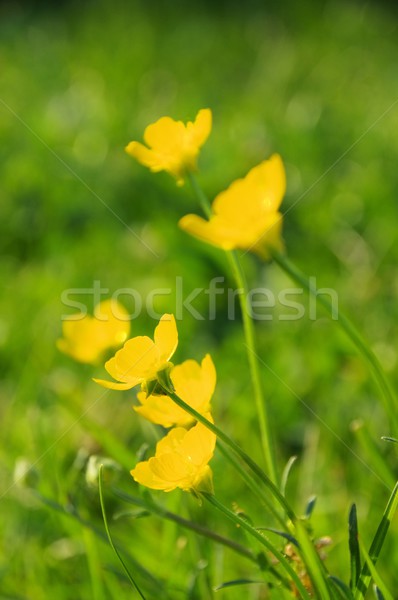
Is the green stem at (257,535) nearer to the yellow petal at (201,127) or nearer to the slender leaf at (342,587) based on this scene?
the slender leaf at (342,587)

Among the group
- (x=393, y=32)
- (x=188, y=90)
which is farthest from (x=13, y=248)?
(x=393, y=32)

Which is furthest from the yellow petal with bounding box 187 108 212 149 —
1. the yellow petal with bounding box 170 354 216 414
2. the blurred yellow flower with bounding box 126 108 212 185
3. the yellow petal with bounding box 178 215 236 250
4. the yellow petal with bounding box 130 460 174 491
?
the yellow petal with bounding box 130 460 174 491

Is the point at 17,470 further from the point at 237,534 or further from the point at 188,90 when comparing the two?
the point at 188,90

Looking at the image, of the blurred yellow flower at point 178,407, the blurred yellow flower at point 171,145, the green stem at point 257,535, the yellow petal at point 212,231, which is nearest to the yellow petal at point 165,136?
the blurred yellow flower at point 171,145

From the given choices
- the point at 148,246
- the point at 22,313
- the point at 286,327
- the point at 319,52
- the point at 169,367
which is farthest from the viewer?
the point at 319,52

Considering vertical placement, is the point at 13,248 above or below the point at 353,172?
below

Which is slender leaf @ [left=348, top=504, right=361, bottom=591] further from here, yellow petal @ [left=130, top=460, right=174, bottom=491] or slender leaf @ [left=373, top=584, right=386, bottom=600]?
yellow petal @ [left=130, top=460, right=174, bottom=491]
